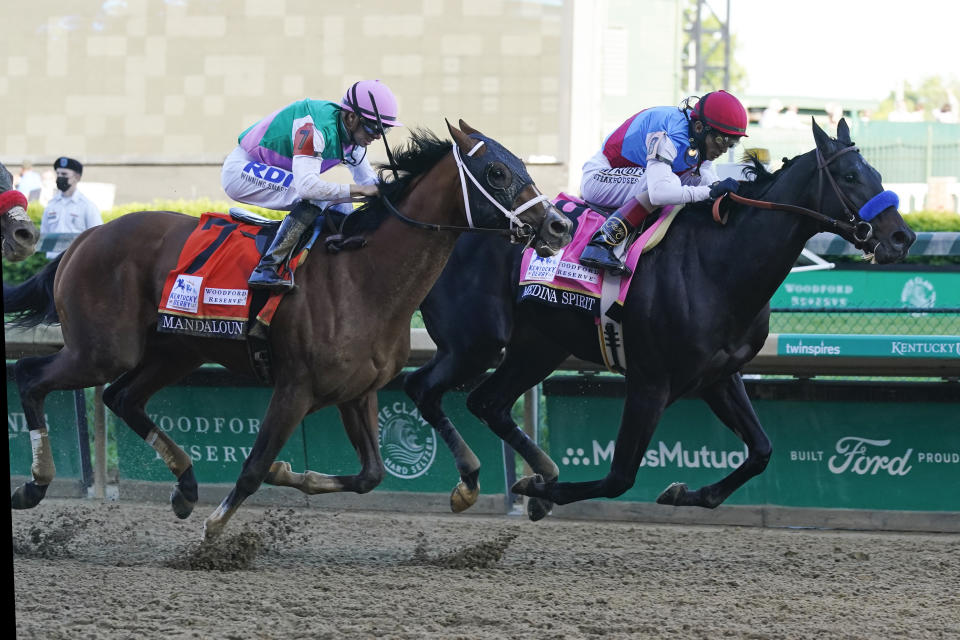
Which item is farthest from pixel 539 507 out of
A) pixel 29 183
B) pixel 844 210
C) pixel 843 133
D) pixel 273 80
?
pixel 273 80

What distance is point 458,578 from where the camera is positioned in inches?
209

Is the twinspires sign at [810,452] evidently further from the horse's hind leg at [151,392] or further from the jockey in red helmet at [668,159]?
the horse's hind leg at [151,392]

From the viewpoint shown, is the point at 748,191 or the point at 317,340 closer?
the point at 317,340

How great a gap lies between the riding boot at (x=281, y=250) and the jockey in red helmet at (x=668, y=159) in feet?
4.23

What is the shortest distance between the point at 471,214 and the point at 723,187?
1251mm

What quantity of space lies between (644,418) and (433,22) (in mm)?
11653

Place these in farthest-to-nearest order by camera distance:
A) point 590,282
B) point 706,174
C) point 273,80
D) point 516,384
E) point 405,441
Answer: point 273,80, point 405,441, point 516,384, point 706,174, point 590,282

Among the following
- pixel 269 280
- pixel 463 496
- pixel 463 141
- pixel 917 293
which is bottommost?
pixel 463 496

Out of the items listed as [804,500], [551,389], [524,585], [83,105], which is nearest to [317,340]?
[524,585]

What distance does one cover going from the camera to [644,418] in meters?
5.37

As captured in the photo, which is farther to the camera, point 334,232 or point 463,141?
point 334,232

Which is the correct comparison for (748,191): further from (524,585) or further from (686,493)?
(524,585)

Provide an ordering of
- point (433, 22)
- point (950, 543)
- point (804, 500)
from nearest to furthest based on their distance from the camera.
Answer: point (950, 543) → point (804, 500) → point (433, 22)

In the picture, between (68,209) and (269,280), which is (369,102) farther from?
(68,209)
